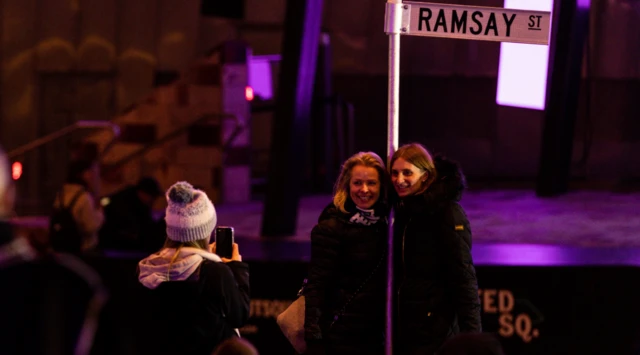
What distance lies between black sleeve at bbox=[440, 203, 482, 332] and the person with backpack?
4.32 metres

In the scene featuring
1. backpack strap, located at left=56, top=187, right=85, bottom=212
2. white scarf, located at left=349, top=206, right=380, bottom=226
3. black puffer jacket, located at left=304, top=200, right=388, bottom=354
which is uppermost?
white scarf, located at left=349, top=206, right=380, bottom=226

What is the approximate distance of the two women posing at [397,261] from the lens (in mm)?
4422

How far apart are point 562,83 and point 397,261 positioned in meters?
7.29

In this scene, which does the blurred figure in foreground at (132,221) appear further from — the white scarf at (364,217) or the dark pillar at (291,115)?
the white scarf at (364,217)

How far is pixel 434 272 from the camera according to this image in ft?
14.6

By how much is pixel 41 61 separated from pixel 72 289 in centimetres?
1426

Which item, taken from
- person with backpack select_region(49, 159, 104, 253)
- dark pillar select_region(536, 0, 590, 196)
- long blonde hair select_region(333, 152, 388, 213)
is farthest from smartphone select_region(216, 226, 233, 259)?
dark pillar select_region(536, 0, 590, 196)

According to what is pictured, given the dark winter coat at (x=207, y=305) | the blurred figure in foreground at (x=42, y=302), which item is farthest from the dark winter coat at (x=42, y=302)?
the dark winter coat at (x=207, y=305)

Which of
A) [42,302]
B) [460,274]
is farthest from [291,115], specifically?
[42,302]

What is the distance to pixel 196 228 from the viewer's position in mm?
3916

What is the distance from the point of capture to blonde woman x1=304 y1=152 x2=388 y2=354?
450 centimetres

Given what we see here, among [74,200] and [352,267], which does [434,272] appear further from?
[74,200]

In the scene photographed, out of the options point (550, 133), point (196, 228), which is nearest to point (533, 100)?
point (550, 133)

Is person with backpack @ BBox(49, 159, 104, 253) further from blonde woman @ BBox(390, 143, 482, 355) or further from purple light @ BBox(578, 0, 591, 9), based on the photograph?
purple light @ BBox(578, 0, 591, 9)
